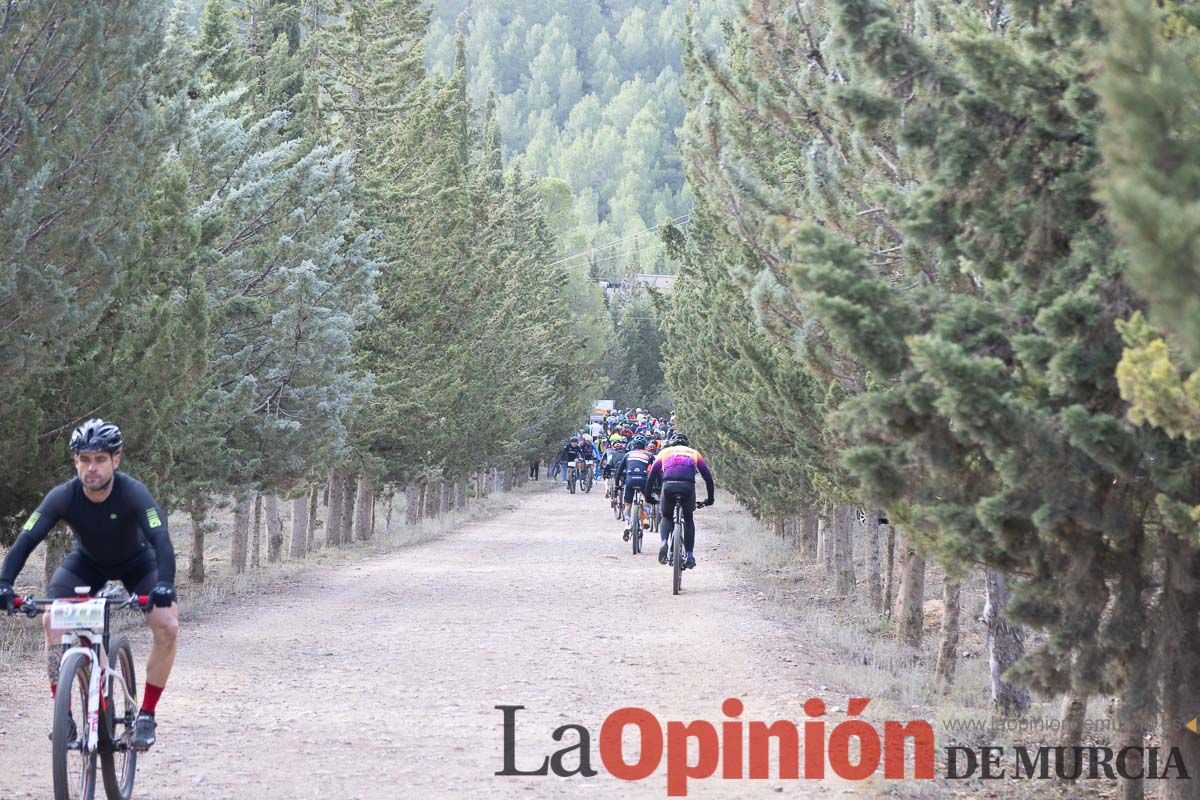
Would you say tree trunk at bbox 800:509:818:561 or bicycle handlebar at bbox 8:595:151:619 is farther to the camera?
tree trunk at bbox 800:509:818:561

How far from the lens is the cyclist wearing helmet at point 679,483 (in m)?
18.9

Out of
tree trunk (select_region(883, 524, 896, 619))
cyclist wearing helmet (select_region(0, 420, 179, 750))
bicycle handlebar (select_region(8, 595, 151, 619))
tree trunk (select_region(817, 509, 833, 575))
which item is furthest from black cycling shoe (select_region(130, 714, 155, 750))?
tree trunk (select_region(817, 509, 833, 575))

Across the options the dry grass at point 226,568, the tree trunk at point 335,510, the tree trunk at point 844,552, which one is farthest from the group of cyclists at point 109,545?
the tree trunk at point 335,510

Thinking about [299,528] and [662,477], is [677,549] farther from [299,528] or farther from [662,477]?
[299,528]

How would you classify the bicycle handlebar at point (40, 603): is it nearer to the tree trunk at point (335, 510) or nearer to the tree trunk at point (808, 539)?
the tree trunk at point (808, 539)

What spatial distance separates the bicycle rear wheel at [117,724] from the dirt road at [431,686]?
0.46 metres

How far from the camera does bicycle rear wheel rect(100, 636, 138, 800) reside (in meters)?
6.99

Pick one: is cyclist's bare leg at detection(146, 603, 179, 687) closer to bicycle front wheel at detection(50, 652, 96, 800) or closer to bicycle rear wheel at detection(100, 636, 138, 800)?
bicycle rear wheel at detection(100, 636, 138, 800)

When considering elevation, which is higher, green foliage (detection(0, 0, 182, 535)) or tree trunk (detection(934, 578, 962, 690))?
green foliage (detection(0, 0, 182, 535))

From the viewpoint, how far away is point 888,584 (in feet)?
62.0

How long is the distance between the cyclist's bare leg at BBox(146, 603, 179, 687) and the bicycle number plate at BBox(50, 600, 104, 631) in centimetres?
45

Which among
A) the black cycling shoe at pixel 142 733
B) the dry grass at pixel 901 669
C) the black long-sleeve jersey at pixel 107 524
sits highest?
the black long-sleeve jersey at pixel 107 524

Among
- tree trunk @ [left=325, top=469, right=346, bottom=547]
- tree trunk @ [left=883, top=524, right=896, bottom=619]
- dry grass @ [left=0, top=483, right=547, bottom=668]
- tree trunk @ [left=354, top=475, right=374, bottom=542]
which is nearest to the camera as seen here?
dry grass @ [left=0, top=483, right=547, bottom=668]

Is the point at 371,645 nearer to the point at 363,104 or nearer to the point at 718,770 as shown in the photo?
the point at 718,770
